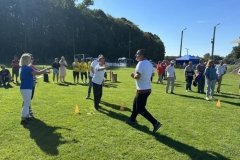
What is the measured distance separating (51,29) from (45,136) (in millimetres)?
49793

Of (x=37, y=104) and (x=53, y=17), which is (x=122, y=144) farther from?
(x=53, y=17)

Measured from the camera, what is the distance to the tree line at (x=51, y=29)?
154 ft

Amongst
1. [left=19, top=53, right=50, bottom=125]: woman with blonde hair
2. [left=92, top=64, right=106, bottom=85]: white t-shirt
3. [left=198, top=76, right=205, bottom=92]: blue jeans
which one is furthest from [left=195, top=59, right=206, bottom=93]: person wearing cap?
[left=19, top=53, right=50, bottom=125]: woman with blonde hair

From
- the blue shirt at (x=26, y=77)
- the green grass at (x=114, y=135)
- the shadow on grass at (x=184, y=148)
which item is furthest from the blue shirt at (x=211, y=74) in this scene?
the blue shirt at (x=26, y=77)

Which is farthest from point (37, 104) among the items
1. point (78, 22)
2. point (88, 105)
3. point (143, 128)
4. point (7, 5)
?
point (78, 22)

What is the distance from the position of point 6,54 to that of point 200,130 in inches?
2066

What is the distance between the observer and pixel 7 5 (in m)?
45.7

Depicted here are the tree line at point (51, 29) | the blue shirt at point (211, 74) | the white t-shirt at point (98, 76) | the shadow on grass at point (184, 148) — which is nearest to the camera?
the shadow on grass at point (184, 148)

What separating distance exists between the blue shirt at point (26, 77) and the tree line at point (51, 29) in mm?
46632

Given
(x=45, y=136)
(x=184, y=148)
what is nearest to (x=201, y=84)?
(x=184, y=148)

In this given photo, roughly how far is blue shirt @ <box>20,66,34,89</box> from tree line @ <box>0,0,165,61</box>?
4663 centimetres

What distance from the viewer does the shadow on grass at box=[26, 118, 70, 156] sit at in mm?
4651

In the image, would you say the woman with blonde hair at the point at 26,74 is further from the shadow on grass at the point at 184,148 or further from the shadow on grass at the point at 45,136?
the shadow on grass at the point at 184,148

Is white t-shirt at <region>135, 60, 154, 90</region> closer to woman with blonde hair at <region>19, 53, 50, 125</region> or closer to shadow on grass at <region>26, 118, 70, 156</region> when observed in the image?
shadow on grass at <region>26, 118, 70, 156</region>
